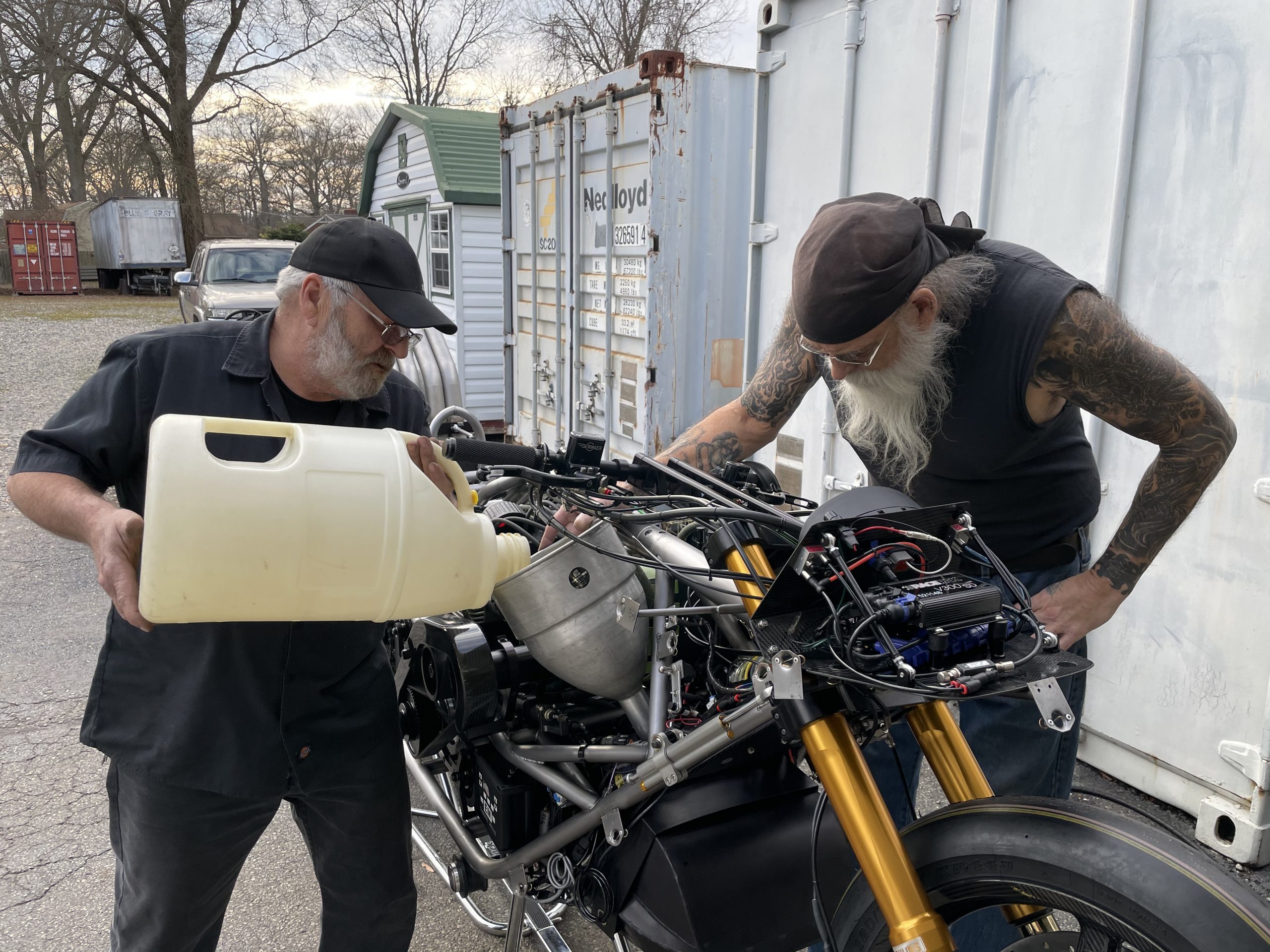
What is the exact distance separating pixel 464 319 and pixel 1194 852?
992 cm

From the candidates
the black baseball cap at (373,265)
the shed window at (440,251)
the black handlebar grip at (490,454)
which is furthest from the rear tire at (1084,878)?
the shed window at (440,251)

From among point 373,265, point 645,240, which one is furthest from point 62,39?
point 373,265

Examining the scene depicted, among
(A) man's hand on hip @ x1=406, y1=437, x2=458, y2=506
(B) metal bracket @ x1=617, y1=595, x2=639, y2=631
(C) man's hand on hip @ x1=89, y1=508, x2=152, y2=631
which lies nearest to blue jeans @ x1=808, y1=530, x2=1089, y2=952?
(B) metal bracket @ x1=617, y1=595, x2=639, y2=631

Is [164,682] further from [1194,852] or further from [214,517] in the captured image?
[1194,852]

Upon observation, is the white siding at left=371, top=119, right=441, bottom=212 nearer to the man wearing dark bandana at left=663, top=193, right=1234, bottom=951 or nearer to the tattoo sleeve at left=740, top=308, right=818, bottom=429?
the tattoo sleeve at left=740, top=308, right=818, bottom=429

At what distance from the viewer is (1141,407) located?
1.88m

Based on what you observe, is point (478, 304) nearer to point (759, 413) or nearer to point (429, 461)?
point (759, 413)

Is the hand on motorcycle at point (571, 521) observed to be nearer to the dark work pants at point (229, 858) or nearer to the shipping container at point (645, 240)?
the dark work pants at point (229, 858)

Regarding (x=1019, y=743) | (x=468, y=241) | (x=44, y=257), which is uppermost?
(x=468, y=241)

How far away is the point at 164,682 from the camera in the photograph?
6.04ft

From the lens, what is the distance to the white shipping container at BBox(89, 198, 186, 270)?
26.7 m

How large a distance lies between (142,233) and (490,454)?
29932 mm

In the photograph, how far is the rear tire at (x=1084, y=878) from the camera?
1.12 m

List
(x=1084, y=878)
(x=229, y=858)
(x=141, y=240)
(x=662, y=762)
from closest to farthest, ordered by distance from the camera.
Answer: (x=1084, y=878)
(x=662, y=762)
(x=229, y=858)
(x=141, y=240)
